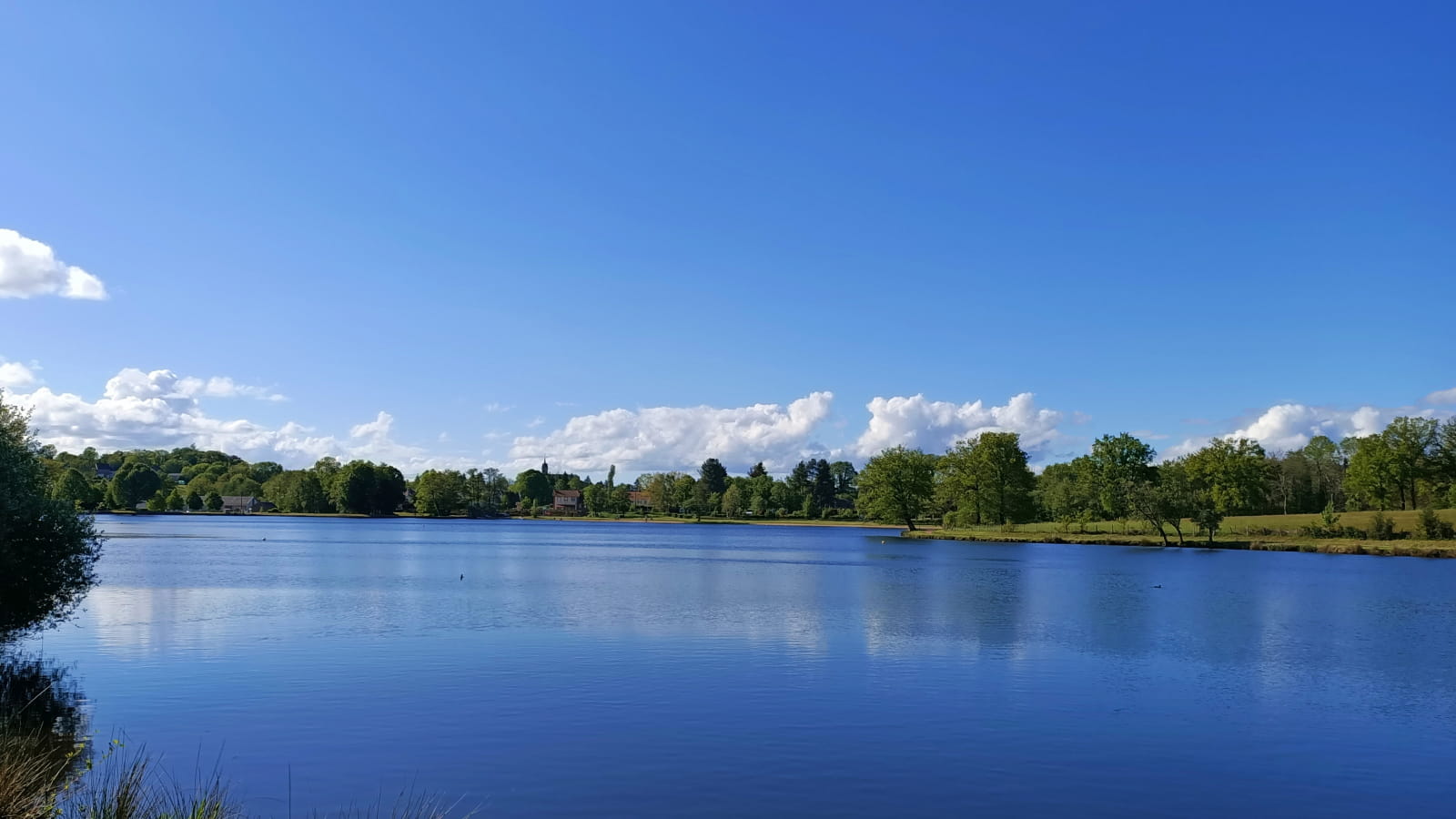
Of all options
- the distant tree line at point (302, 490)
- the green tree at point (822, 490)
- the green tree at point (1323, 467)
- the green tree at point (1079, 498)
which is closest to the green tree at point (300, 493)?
the distant tree line at point (302, 490)

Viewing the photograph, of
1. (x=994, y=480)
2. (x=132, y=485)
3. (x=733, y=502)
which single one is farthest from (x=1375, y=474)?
(x=132, y=485)

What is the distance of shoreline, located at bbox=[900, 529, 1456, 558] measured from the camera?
238 ft

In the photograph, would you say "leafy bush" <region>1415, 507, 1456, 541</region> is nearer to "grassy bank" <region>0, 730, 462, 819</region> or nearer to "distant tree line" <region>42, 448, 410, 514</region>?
"grassy bank" <region>0, 730, 462, 819</region>

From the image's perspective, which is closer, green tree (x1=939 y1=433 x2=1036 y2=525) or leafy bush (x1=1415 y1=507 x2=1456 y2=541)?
leafy bush (x1=1415 y1=507 x2=1456 y2=541)

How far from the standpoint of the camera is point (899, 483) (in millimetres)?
124688

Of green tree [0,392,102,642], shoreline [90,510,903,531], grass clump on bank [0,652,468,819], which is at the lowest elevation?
shoreline [90,510,903,531]

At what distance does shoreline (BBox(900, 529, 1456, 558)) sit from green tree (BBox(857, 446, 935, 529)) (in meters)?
12.1

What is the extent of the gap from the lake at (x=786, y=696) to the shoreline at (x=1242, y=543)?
35.4m

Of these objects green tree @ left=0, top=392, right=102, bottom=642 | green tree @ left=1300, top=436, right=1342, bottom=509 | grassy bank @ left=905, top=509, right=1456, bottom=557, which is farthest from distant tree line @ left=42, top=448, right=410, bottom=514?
green tree @ left=0, top=392, right=102, bottom=642

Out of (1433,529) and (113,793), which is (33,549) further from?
(1433,529)

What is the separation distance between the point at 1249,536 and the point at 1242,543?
524cm

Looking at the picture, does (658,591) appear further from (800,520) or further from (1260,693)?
(800,520)

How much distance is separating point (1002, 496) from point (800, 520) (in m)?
74.6

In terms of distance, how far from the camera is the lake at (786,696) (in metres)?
14.3
